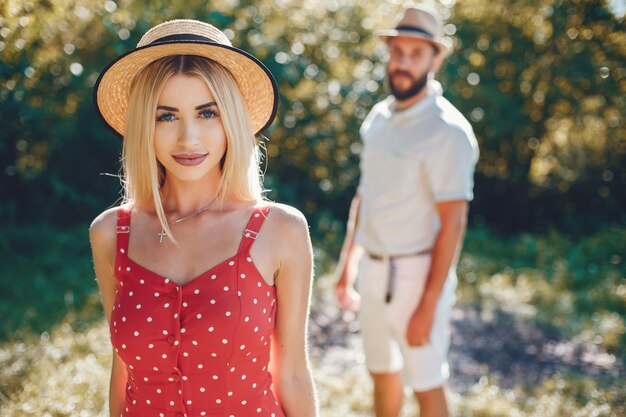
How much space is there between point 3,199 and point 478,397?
643 cm

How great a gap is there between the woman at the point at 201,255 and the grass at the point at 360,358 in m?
2.29

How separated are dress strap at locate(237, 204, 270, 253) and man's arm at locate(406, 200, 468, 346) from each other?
4.59 ft

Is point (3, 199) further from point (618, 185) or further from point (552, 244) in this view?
point (618, 185)

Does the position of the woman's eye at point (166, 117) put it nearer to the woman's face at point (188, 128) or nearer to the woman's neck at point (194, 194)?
the woman's face at point (188, 128)

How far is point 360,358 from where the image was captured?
525 cm

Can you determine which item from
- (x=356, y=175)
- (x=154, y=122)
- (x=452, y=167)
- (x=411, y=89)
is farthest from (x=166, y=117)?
(x=356, y=175)

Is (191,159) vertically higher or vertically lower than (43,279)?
higher

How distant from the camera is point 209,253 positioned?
69.0 inches

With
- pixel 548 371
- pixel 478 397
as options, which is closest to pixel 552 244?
pixel 548 371

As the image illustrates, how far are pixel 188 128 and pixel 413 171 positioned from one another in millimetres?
1608

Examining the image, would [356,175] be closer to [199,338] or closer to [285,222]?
[285,222]

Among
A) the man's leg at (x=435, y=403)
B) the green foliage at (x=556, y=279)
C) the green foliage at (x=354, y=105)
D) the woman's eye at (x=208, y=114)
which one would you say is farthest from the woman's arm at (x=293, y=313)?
the green foliage at (x=354, y=105)

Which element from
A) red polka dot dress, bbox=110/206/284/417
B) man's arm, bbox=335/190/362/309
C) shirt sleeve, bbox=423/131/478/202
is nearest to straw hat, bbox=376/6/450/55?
shirt sleeve, bbox=423/131/478/202

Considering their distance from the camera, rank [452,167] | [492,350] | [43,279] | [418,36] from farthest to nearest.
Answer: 1. [43,279]
2. [492,350]
3. [418,36]
4. [452,167]
